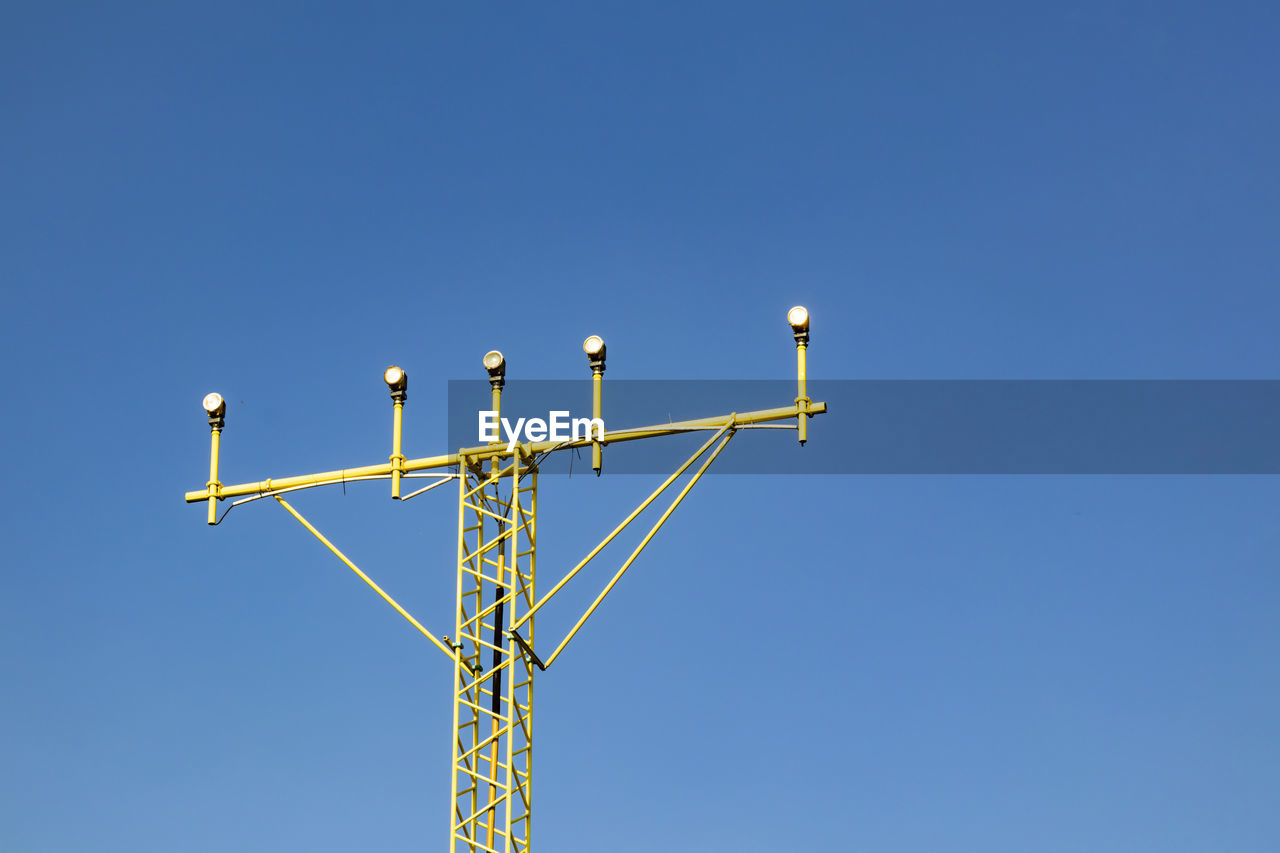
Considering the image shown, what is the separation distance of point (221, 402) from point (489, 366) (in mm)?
6445

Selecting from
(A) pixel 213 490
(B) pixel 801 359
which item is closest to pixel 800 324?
(B) pixel 801 359

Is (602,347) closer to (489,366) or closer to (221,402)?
(489,366)

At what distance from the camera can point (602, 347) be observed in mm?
35688

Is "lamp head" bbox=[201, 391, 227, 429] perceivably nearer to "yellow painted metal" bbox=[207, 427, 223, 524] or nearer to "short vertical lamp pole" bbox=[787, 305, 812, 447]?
"yellow painted metal" bbox=[207, 427, 223, 524]

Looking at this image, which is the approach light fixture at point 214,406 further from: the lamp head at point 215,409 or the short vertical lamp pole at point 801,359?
the short vertical lamp pole at point 801,359

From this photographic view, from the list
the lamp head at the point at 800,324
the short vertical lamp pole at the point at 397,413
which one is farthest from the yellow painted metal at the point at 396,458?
the lamp head at the point at 800,324

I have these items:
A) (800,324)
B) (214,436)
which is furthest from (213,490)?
(800,324)

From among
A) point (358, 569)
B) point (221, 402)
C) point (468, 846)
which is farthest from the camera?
point (221, 402)

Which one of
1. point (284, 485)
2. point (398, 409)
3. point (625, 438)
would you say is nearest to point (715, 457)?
point (625, 438)

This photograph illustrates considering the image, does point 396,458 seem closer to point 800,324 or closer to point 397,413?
point 397,413

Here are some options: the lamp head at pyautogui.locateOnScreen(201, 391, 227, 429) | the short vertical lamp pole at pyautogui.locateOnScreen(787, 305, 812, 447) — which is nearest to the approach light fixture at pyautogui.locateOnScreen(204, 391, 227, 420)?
the lamp head at pyautogui.locateOnScreen(201, 391, 227, 429)

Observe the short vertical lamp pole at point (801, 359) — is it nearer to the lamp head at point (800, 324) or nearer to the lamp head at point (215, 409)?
the lamp head at point (800, 324)

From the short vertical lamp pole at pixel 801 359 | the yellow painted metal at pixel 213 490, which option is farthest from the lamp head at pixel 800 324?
the yellow painted metal at pixel 213 490

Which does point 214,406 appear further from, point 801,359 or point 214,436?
point 801,359
